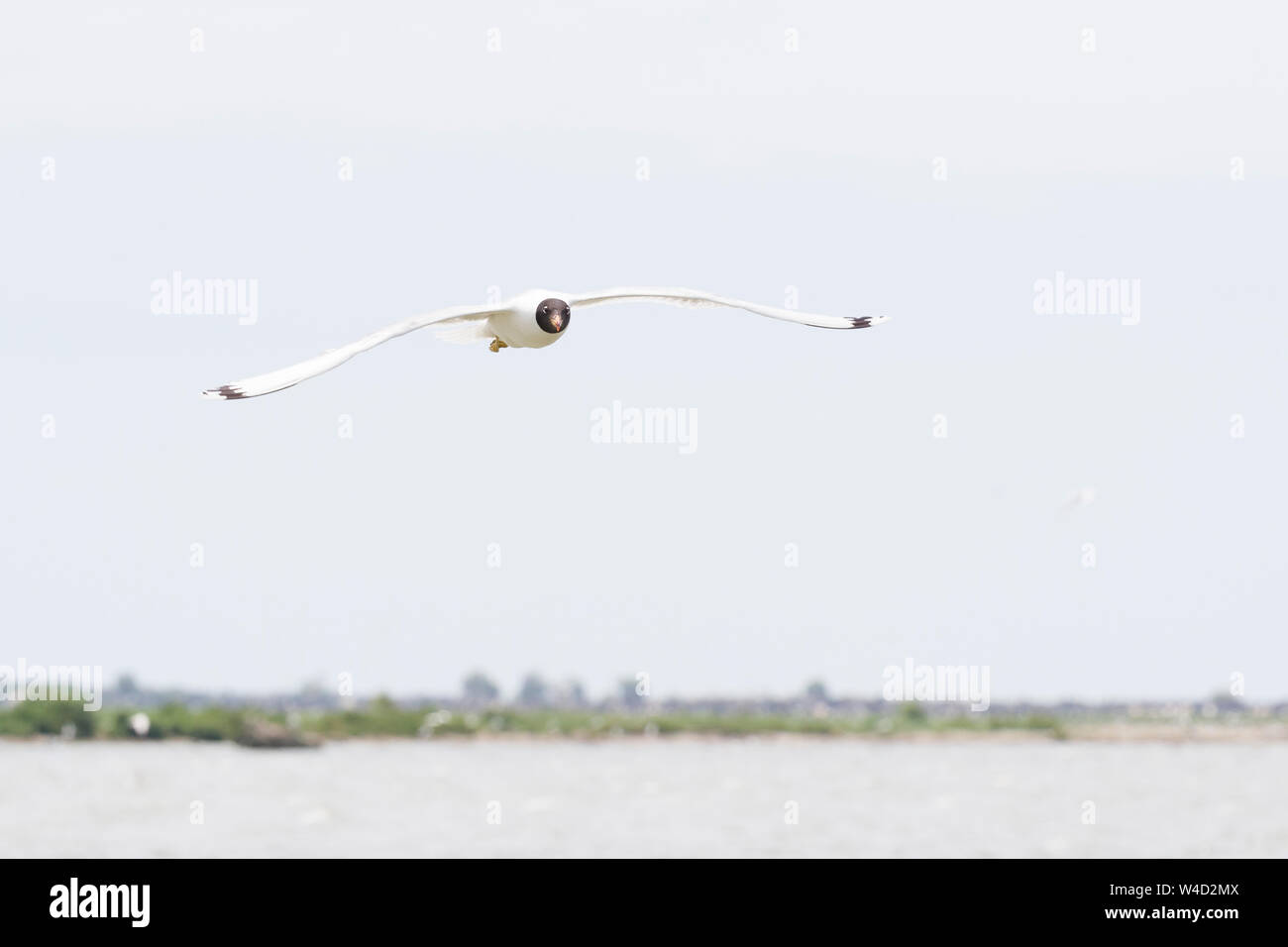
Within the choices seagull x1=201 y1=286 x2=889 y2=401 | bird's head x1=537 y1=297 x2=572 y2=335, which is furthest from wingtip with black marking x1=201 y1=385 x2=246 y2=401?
bird's head x1=537 y1=297 x2=572 y2=335

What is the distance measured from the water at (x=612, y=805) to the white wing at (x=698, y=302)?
5599cm

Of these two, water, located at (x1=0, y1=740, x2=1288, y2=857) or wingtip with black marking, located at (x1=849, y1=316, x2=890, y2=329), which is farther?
water, located at (x1=0, y1=740, x2=1288, y2=857)

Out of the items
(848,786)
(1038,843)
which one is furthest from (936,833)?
(848,786)

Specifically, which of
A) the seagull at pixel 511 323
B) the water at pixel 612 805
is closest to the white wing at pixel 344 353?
the seagull at pixel 511 323

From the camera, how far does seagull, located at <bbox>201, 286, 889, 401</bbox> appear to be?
23.6m

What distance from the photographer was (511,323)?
87.2ft

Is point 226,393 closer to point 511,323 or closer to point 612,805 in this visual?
point 511,323

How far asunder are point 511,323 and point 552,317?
2.50 feet

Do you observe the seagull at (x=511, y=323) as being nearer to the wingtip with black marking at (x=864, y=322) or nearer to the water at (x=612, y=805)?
the wingtip with black marking at (x=864, y=322)

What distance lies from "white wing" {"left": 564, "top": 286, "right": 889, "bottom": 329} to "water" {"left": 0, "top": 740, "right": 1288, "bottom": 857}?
184 feet

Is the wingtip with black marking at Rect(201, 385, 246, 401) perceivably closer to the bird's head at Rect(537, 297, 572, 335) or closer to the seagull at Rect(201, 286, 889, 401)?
the seagull at Rect(201, 286, 889, 401)

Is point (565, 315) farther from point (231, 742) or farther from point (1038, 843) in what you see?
point (231, 742)

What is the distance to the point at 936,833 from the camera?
94.0 meters

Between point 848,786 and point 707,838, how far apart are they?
3772 centimetres
